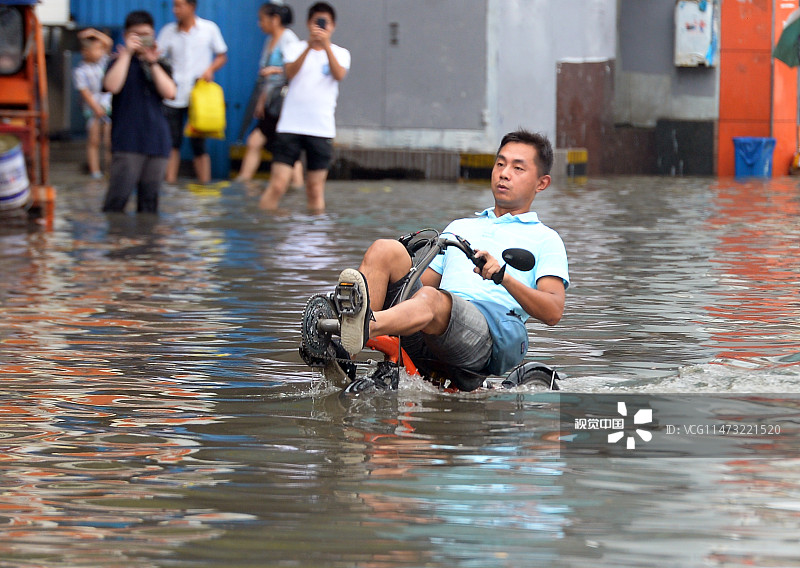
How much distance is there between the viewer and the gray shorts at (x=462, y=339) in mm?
5305

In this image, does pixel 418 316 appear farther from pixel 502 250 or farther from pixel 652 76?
pixel 652 76

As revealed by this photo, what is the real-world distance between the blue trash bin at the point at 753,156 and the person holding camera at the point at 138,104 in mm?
11044

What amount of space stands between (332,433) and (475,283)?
1062 millimetres

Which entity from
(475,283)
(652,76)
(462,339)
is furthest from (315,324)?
(652,76)

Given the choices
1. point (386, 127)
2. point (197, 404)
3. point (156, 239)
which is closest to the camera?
point (197, 404)

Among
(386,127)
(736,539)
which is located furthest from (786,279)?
(386,127)

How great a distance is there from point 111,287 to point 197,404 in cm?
365

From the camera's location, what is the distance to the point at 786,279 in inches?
355

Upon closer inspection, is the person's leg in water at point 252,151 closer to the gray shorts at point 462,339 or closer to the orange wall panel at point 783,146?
the orange wall panel at point 783,146

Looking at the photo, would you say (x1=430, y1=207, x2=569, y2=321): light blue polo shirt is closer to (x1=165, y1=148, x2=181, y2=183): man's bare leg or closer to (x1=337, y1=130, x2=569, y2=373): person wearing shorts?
(x1=337, y1=130, x2=569, y2=373): person wearing shorts

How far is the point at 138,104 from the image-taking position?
12.6m

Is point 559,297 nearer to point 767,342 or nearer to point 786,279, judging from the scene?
point 767,342

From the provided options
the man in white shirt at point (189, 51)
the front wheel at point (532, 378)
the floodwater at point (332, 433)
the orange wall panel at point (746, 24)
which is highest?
the orange wall panel at point (746, 24)

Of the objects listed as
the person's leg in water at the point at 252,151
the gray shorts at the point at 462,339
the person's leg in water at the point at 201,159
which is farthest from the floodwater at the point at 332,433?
the person's leg in water at the point at 201,159
